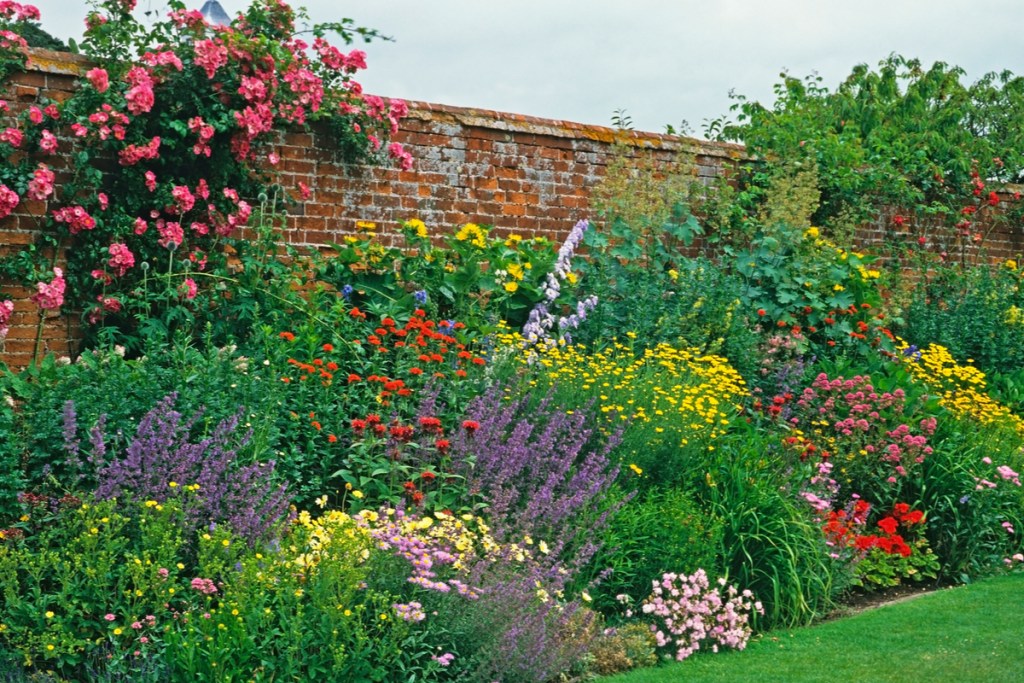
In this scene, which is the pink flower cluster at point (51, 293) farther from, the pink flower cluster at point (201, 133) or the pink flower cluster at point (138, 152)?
the pink flower cluster at point (201, 133)

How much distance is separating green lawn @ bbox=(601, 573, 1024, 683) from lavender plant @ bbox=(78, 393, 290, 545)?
1729mm

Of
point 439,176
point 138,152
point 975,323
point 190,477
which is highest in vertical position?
point 439,176

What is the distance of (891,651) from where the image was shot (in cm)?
560

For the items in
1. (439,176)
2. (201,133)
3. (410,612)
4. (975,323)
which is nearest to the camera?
(410,612)

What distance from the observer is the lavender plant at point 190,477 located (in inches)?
199

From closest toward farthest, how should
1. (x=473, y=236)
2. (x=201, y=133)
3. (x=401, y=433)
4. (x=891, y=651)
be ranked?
(x=891, y=651) < (x=401, y=433) < (x=201, y=133) < (x=473, y=236)

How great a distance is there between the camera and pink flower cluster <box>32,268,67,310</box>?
282 inches

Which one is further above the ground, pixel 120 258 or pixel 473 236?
pixel 473 236

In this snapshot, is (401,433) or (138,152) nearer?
(401,433)

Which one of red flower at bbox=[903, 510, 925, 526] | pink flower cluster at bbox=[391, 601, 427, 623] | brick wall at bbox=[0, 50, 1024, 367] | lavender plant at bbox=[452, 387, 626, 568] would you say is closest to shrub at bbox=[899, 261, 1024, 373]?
brick wall at bbox=[0, 50, 1024, 367]

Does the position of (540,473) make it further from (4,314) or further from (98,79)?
(98,79)

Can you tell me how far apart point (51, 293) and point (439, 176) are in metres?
3.15

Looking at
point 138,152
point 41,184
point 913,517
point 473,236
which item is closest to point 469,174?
point 473,236

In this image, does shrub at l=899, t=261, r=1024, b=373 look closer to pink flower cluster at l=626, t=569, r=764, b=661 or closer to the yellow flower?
the yellow flower
